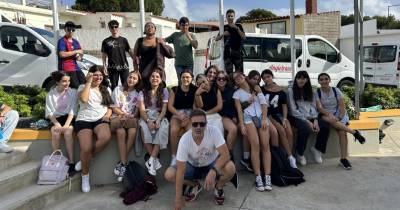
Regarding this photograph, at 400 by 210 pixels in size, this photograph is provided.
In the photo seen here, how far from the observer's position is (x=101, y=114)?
512cm

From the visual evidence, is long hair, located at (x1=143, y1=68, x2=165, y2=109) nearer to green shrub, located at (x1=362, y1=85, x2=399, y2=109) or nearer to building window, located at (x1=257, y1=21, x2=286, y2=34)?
green shrub, located at (x1=362, y1=85, x2=399, y2=109)

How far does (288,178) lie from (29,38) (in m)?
6.69

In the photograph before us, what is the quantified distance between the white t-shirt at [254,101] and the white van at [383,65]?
10.3m

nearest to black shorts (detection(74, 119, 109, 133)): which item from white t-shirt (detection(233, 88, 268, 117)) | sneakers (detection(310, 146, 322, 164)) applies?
white t-shirt (detection(233, 88, 268, 117))

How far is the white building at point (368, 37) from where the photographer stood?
20.2 meters

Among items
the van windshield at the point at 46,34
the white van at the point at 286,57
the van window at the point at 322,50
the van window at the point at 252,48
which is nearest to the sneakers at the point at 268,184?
the van windshield at the point at 46,34

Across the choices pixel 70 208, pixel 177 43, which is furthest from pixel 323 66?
pixel 70 208

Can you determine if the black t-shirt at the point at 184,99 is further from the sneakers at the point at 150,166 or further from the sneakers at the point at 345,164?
the sneakers at the point at 345,164

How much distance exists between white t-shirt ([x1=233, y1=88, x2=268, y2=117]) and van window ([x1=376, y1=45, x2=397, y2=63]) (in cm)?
1099

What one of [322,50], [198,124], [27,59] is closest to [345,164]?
[198,124]

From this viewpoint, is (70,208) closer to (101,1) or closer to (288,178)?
(288,178)

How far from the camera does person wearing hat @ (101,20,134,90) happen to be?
6348 mm

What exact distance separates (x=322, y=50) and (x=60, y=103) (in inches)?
364

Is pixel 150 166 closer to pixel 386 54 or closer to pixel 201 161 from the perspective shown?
pixel 201 161
